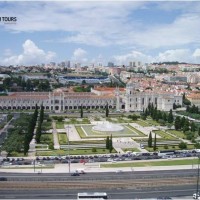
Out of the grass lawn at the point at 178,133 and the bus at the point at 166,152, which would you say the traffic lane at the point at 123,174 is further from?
the grass lawn at the point at 178,133

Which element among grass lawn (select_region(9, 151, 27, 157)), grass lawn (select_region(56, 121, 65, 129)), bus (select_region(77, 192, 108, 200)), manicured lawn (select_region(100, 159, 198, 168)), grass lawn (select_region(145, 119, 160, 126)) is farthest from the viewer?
grass lawn (select_region(145, 119, 160, 126))

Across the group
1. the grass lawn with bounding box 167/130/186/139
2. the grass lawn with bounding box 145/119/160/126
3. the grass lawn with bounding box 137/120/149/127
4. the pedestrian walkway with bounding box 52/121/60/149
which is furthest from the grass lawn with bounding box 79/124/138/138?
the grass lawn with bounding box 145/119/160/126

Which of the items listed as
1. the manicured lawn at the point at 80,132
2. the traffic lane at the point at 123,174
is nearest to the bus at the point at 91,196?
the traffic lane at the point at 123,174

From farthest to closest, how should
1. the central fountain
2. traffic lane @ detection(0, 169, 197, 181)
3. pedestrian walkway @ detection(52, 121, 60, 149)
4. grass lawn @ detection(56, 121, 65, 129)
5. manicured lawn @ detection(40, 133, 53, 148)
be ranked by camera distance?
grass lawn @ detection(56, 121, 65, 129) < the central fountain < manicured lawn @ detection(40, 133, 53, 148) < pedestrian walkway @ detection(52, 121, 60, 149) < traffic lane @ detection(0, 169, 197, 181)

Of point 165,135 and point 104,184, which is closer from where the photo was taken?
point 104,184

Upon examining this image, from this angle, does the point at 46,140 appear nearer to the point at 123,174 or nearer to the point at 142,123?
the point at 123,174

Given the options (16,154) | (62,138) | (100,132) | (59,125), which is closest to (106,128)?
(100,132)

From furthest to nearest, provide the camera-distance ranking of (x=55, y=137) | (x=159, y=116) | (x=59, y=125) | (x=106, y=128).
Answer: (x=159, y=116)
(x=59, y=125)
(x=106, y=128)
(x=55, y=137)

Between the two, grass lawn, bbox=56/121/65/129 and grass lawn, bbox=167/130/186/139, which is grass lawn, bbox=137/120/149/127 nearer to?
grass lawn, bbox=167/130/186/139
